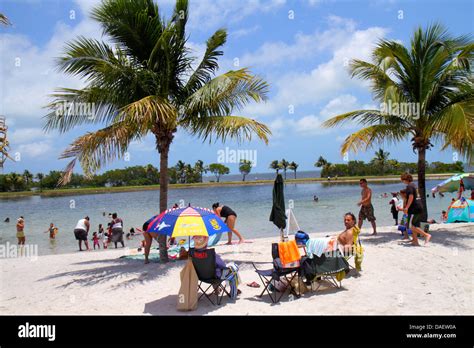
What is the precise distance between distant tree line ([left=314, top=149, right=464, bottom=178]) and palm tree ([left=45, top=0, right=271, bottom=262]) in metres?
86.0

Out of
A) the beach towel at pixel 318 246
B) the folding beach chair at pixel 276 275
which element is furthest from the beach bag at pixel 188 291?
the beach towel at pixel 318 246

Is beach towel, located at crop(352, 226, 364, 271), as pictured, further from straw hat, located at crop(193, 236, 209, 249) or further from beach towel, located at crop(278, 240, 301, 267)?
straw hat, located at crop(193, 236, 209, 249)

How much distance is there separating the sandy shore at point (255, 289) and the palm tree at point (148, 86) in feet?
6.03

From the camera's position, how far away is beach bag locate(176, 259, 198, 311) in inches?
231

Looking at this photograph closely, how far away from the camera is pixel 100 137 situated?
8.05 meters

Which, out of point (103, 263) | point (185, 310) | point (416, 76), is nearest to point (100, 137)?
point (103, 263)

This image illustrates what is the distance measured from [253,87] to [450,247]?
6.23m

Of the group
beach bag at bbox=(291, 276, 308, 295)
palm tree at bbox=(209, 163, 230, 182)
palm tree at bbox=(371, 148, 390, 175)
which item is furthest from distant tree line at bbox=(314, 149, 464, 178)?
beach bag at bbox=(291, 276, 308, 295)

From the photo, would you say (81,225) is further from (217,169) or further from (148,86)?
(217,169)

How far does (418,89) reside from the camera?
37.1ft

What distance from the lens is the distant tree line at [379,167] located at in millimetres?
92812

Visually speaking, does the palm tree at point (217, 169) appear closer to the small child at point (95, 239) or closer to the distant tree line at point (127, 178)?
the distant tree line at point (127, 178)
